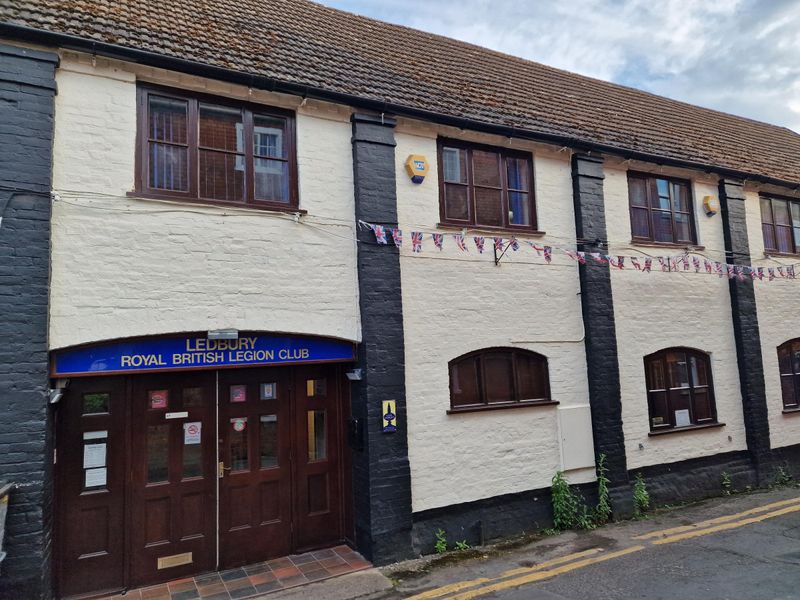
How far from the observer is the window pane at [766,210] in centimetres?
1145

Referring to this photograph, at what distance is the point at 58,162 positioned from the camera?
579 centimetres

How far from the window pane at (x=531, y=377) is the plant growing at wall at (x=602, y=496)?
1459mm

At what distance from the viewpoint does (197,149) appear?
6566 millimetres

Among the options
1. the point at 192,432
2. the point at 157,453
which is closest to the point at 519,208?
the point at 192,432

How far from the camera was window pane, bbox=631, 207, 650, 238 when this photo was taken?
9709 mm

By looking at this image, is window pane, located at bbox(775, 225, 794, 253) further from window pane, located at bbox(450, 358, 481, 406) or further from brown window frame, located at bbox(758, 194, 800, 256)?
window pane, located at bbox(450, 358, 481, 406)

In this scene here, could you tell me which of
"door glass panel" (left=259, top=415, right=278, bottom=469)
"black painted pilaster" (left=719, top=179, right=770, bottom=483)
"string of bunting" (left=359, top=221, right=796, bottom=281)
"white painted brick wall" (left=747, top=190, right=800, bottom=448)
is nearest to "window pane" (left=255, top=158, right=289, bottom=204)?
"string of bunting" (left=359, top=221, right=796, bottom=281)

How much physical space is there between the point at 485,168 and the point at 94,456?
6.56 metres

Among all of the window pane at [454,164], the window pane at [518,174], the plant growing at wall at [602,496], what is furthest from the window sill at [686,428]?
the window pane at [454,164]

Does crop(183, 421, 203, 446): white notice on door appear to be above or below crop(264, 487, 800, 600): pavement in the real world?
above

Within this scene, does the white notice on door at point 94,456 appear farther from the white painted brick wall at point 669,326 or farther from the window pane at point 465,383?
the white painted brick wall at point 669,326

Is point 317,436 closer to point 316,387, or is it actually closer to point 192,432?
point 316,387

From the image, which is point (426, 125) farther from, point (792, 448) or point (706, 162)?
point (792, 448)

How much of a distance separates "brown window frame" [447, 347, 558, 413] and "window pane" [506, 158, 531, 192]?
2.66m
